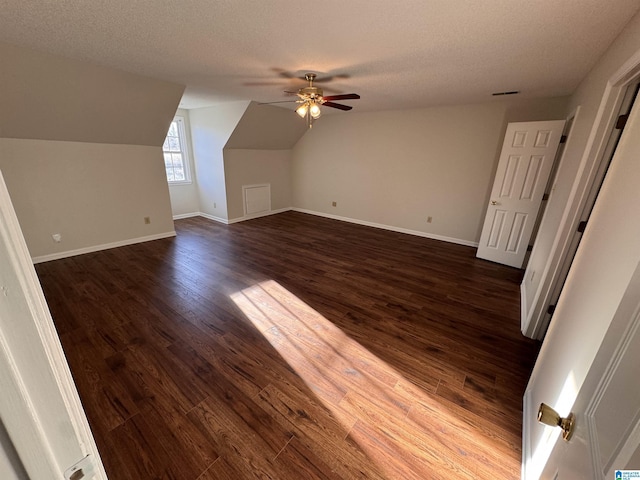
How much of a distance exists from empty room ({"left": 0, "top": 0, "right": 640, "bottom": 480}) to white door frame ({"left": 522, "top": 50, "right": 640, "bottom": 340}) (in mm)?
15

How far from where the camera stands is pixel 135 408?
154cm

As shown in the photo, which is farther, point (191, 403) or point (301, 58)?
point (301, 58)

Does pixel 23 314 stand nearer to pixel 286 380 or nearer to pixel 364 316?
pixel 286 380

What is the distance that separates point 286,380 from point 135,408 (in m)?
0.89

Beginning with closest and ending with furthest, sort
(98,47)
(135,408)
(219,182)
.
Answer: (135,408), (98,47), (219,182)

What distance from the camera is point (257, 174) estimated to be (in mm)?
5762

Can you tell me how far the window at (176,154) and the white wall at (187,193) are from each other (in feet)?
0.25

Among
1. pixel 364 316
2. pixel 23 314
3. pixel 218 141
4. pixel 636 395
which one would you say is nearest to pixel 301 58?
pixel 364 316

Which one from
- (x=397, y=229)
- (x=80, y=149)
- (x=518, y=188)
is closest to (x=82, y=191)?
(x=80, y=149)

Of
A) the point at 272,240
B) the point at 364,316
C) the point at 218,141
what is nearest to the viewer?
the point at 364,316

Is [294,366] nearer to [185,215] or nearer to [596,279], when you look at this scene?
[596,279]

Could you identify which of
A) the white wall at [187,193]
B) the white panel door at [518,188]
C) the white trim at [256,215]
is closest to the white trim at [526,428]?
the white panel door at [518,188]

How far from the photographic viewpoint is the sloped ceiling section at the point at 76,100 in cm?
242

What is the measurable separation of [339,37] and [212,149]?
3996 mm
